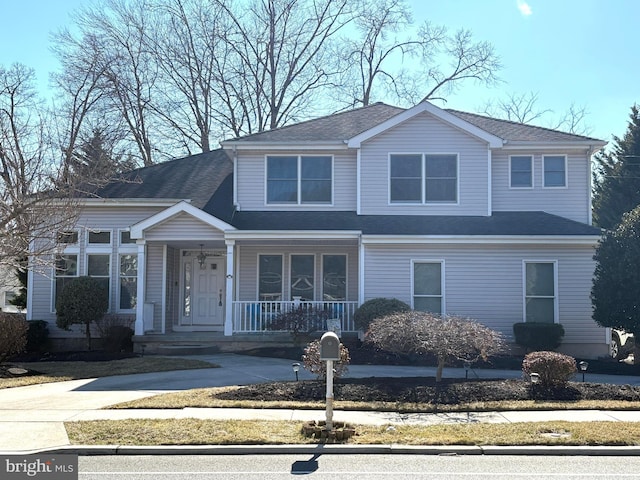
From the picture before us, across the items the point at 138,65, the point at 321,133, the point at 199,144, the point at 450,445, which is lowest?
the point at 450,445

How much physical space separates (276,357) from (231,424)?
739 cm

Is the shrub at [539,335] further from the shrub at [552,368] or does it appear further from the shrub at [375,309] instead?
the shrub at [552,368]

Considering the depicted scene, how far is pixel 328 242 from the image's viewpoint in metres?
18.7

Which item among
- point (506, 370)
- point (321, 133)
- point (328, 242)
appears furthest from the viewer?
point (321, 133)

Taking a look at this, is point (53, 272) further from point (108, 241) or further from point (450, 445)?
point (450, 445)

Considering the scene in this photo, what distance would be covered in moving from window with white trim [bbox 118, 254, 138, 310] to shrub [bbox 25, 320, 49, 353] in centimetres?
224

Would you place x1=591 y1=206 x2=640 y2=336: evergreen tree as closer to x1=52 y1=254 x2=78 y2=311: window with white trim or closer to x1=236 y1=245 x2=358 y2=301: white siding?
x1=236 y1=245 x2=358 y2=301: white siding

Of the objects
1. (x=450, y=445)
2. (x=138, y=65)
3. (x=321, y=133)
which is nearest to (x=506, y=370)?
(x=450, y=445)

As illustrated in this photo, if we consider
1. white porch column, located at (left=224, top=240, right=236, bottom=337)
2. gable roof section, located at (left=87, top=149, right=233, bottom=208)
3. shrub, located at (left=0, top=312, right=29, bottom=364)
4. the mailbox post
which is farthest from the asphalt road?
gable roof section, located at (left=87, top=149, right=233, bottom=208)

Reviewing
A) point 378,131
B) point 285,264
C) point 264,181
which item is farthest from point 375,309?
point 264,181

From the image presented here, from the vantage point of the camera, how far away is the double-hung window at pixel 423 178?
755 inches

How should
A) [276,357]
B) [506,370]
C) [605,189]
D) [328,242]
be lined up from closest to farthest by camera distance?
1. [506,370]
2. [276,357]
3. [328,242]
4. [605,189]

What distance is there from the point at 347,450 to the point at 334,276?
11.8 metres

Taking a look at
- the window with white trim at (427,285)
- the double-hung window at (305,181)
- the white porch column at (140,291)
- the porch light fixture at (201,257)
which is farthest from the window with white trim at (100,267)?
the window with white trim at (427,285)
